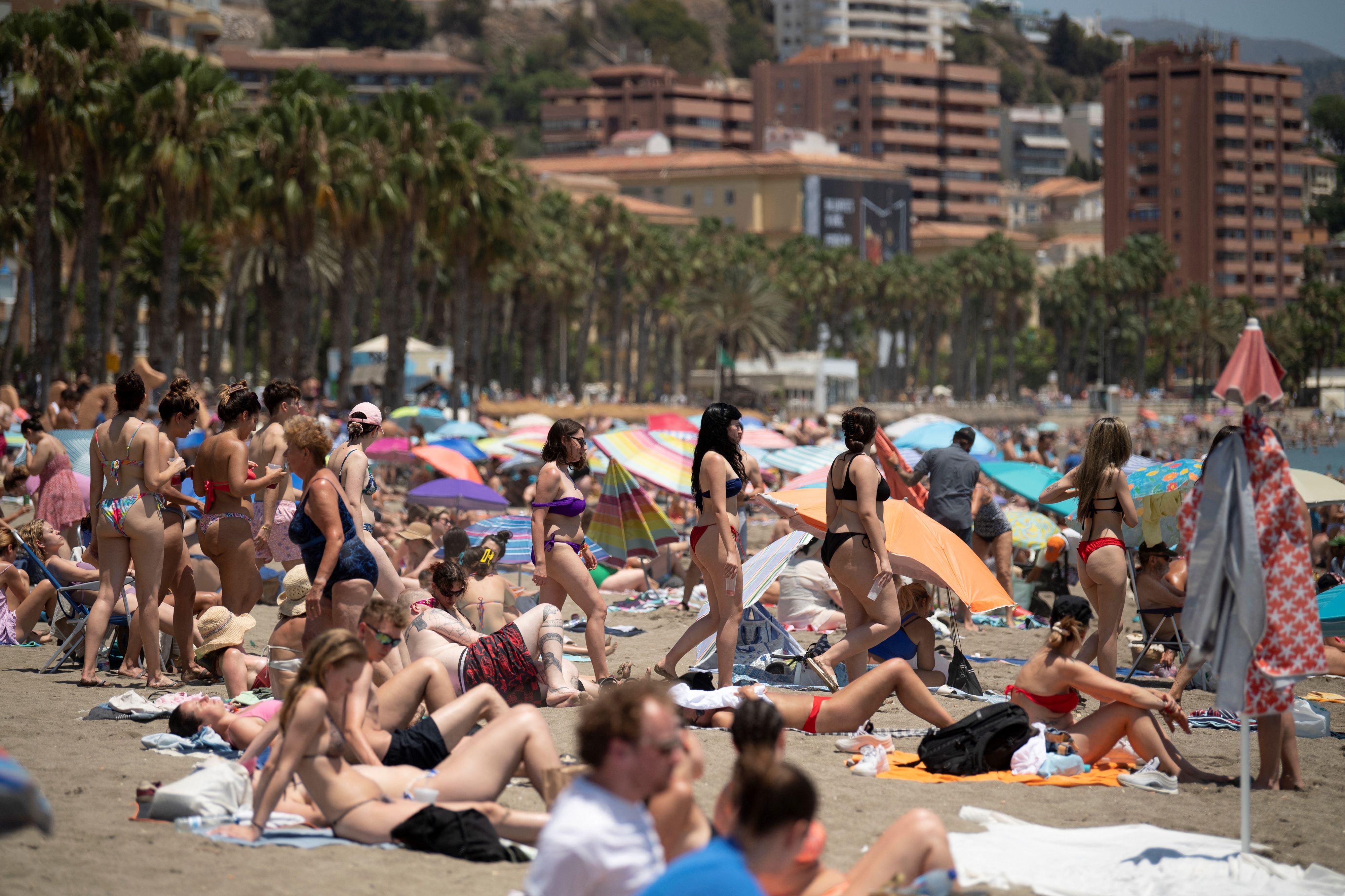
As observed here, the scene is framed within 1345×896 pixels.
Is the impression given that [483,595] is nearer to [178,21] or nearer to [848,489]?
[848,489]

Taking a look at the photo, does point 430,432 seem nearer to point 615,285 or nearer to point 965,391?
point 615,285

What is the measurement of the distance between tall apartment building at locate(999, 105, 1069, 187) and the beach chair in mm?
181480

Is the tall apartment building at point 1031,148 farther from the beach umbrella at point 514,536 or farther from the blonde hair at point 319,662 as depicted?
the blonde hair at point 319,662

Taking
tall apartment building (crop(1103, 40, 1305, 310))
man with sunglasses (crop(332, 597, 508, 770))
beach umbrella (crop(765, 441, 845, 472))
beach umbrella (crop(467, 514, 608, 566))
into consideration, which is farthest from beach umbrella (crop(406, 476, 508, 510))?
tall apartment building (crop(1103, 40, 1305, 310))

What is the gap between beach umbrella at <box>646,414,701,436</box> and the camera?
17625 millimetres

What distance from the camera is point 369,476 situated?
7.50 m

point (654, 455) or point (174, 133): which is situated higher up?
point (174, 133)

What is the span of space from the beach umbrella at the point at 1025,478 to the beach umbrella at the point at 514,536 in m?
3.62

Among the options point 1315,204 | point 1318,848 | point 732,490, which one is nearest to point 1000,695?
point 732,490

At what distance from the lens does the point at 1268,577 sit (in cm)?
532

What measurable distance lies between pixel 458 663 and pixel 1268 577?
140 inches

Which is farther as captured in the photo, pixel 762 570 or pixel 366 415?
pixel 762 570

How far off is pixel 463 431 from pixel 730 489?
17.3 metres

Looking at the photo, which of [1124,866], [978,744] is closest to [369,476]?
[978,744]
